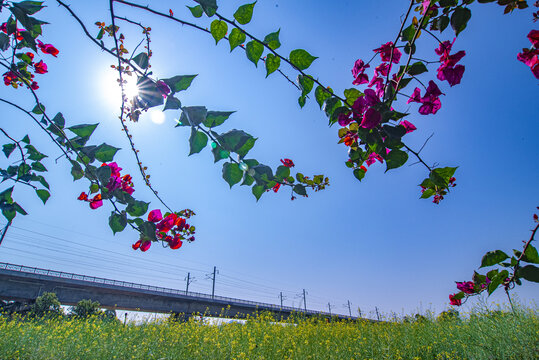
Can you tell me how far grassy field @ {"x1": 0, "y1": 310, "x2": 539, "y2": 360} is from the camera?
157 inches

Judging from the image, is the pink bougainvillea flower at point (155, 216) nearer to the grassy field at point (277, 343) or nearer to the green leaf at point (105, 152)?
the green leaf at point (105, 152)

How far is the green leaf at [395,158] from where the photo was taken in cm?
49

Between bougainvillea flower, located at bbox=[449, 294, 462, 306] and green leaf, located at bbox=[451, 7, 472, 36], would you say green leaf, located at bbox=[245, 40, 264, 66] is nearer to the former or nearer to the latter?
green leaf, located at bbox=[451, 7, 472, 36]

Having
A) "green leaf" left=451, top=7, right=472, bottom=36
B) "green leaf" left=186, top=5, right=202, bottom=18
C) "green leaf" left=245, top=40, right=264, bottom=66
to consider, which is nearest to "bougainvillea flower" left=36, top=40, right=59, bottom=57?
"green leaf" left=186, top=5, right=202, bottom=18

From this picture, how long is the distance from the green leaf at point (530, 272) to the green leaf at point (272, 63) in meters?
0.63

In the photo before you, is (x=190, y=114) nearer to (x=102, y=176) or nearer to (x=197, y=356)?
(x=102, y=176)

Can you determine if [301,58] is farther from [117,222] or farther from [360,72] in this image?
[117,222]

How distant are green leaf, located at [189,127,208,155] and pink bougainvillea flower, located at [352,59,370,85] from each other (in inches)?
17.9

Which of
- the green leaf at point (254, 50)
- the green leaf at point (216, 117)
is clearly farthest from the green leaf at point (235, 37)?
the green leaf at point (216, 117)

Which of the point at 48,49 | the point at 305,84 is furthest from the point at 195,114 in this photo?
the point at 48,49

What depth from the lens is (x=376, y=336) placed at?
574cm

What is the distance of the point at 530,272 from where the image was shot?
42 centimetres

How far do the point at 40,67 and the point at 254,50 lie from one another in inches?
47.7

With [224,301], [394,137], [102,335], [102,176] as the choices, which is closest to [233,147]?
[394,137]
